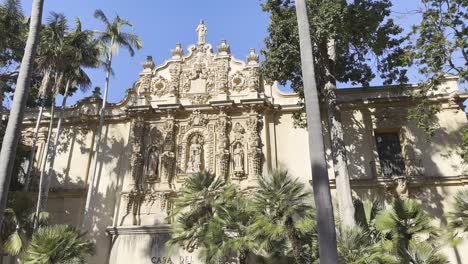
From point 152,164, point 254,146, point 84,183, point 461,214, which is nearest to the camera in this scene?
point 461,214

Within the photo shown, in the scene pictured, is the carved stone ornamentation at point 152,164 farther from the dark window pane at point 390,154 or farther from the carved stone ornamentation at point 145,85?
the dark window pane at point 390,154

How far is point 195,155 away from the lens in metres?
19.4

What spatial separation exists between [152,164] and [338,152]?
849 cm

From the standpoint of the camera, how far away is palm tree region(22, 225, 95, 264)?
1272 centimetres

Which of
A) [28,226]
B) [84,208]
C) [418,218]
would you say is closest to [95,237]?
[84,208]

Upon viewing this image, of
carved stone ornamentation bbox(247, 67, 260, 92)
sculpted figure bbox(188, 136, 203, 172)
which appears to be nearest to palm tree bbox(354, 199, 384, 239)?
sculpted figure bbox(188, 136, 203, 172)

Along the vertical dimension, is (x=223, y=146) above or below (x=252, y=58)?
below

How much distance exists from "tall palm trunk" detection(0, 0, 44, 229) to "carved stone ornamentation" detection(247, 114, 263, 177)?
37.8 ft

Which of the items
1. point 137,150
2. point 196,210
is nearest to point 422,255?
point 196,210

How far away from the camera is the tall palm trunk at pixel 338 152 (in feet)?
46.9

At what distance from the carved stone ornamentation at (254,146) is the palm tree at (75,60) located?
7735 mm

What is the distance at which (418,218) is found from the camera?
13258mm

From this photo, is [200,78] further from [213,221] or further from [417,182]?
[417,182]

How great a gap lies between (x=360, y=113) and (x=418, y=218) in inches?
295
